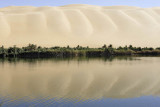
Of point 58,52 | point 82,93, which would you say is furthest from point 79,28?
point 82,93

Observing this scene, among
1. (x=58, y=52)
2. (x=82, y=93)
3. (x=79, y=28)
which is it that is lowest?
(x=82, y=93)

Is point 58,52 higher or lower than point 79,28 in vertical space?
lower

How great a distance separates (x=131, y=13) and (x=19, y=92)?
44.4 meters

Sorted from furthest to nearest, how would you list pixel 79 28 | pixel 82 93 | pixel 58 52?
pixel 79 28 < pixel 58 52 < pixel 82 93

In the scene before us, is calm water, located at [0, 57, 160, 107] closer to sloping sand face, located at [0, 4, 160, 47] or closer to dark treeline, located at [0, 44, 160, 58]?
dark treeline, located at [0, 44, 160, 58]

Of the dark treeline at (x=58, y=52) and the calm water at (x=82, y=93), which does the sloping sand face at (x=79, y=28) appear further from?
the calm water at (x=82, y=93)

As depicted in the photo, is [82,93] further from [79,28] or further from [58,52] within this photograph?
[79,28]

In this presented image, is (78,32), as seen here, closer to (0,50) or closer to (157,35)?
(157,35)

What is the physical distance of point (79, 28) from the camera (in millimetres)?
44906

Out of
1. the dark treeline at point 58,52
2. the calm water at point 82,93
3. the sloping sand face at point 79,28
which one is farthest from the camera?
the sloping sand face at point 79,28

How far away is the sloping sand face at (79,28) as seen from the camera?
41.2 meters

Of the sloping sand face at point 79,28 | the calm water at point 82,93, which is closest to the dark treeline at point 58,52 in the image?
the sloping sand face at point 79,28

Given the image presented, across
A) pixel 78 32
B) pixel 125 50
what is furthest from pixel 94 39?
pixel 125 50

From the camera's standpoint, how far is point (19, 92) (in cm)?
1009
